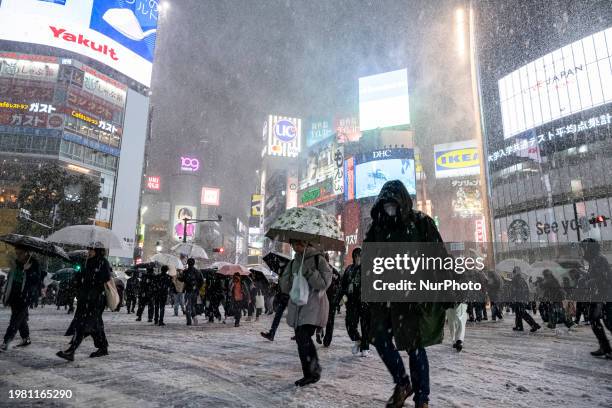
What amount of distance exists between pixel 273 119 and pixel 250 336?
301ft

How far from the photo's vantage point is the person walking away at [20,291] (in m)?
6.29

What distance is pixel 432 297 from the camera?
10.4 ft

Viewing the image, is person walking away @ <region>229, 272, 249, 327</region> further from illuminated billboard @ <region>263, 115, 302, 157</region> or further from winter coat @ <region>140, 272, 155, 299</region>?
illuminated billboard @ <region>263, 115, 302, 157</region>

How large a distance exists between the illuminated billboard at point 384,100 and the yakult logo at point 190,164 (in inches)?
3216

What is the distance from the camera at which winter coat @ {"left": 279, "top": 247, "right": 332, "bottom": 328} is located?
4.29 m

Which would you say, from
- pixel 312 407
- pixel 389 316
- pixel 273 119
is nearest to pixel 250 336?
pixel 312 407

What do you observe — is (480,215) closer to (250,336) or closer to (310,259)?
(250,336)

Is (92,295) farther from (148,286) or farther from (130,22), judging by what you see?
(130,22)

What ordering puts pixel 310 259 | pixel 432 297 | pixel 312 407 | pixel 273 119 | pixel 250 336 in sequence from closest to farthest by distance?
pixel 432 297 < pixel 312 407 < pixel 310 259 < pixel 250 336 < pixel 273 119

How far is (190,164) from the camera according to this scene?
422 feet

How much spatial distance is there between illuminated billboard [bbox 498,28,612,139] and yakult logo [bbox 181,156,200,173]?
100019 mm

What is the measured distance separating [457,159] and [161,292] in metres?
55.2

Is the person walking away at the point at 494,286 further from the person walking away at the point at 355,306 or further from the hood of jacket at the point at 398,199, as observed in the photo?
the hood of jacket at the point at 398,199

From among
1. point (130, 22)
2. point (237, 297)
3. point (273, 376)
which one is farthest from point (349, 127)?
point (273, 376)
